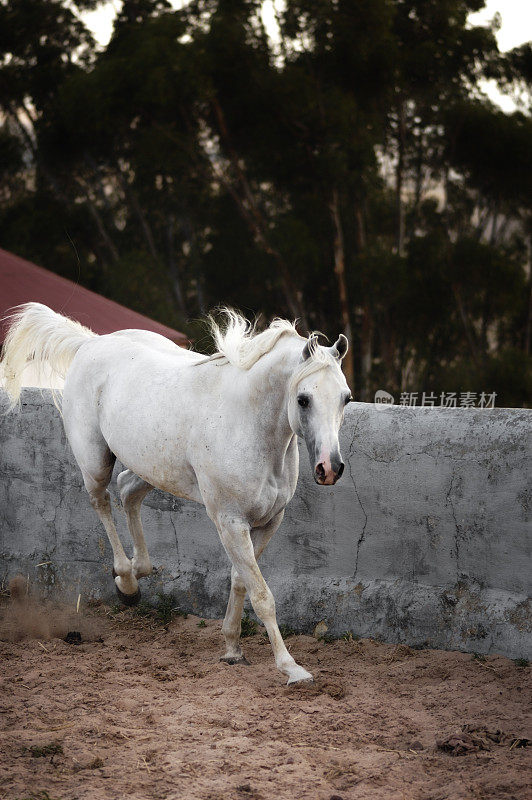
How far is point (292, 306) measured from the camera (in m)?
25.4

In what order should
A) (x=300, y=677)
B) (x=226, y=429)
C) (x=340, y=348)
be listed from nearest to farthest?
(x=340, y=348) < (x=300, y=677) < (x=226, y=429)

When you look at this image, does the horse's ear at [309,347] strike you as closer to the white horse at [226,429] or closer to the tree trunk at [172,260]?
the white horse at [226,429]

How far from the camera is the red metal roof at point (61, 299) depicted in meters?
13.2

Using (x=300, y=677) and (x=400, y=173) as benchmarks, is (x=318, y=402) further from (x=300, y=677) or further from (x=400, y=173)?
(x=400, y=173)

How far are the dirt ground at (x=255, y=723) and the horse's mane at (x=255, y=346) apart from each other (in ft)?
5.24

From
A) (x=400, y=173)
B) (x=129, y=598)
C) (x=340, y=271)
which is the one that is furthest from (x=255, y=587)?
(x=400, y=173)

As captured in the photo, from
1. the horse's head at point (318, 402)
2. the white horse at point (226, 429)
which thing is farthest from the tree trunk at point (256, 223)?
the horse's head at point (318, 402)

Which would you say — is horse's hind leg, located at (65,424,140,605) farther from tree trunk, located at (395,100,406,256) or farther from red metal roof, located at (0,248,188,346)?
tree trunk, located at (395,100,406,256)

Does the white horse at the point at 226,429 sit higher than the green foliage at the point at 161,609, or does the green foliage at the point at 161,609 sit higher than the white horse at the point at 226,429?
the white horse at the point at 226,429

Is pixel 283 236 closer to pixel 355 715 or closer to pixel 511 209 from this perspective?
pixel 511 209

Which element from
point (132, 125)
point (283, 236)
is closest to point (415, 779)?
point (283, 236)

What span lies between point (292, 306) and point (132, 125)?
7579 mm

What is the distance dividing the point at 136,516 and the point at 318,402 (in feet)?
6.69

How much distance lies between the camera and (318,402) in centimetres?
399
